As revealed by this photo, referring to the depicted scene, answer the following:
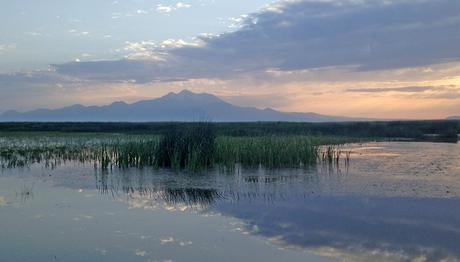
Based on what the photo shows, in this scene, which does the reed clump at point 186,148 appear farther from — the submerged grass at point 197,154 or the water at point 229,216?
the water at point 229,216

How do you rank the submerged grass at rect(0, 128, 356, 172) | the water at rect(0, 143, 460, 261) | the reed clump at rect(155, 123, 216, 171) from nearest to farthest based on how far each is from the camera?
the water at rect(0, 143, 460, 261), the reed clump at rect(155, 123, 216, 171), the submerged grass at rect(0, 128, 356, 172)

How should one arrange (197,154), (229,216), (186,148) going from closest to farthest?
(229,216) → (197,154) → (186,148)

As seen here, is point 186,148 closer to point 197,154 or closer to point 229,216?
point 197,154

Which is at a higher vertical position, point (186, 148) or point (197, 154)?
point (186, 148)

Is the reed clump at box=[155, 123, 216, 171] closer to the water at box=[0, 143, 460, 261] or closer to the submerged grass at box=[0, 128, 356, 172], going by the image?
the submerged grass at box=[0, 128, 356, 172]

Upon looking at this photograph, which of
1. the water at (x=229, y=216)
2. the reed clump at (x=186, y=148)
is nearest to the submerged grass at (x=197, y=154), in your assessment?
the reed clump at (x=186, y=148)

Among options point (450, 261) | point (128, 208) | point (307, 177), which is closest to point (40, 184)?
point (128, 208)

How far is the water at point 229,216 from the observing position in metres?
8.22

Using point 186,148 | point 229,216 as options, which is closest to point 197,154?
point 186,148

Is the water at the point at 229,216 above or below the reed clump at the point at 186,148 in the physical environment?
below

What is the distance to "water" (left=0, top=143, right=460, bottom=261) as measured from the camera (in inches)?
324

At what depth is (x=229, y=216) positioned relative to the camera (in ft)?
36.0

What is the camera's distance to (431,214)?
11258mm

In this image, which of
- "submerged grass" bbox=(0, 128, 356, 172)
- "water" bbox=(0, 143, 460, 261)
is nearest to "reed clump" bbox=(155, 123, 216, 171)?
"submerged grass" bbox=(0, 128, 356, 172)
